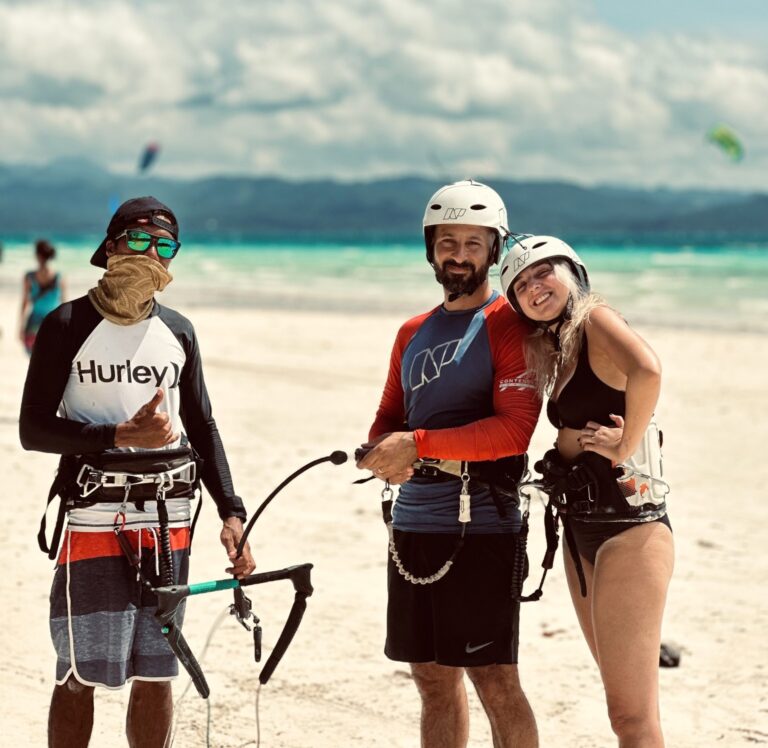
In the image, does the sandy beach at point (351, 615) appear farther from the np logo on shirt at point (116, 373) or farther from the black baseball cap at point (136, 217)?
the black baseball cap at point (136, 217)

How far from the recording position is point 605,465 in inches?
143

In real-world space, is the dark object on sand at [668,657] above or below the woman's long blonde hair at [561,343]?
Result: below

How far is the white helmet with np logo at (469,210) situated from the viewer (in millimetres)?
3912

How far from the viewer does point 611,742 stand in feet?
16.2

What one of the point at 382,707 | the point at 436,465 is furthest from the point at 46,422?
the point at 382,707

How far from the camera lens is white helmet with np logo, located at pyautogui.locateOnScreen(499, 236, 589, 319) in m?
3.73

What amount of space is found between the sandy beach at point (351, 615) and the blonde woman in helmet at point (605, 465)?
1540 mm

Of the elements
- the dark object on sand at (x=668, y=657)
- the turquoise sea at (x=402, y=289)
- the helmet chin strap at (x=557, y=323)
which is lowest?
the dark object on sand at (x=668, y=657)

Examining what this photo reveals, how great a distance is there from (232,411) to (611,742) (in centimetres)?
911

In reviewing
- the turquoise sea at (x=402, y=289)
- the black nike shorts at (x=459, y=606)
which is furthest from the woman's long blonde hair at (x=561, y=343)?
the turquoise sea at (x=402, y=289)

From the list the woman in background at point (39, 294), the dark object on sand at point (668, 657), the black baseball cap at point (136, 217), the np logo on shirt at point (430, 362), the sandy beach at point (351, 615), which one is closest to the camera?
the black baseball cap at point (136, 217)

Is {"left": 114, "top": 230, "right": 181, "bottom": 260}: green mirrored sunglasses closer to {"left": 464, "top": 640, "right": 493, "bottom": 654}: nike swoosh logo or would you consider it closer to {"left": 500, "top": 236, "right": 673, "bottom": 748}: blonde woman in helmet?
{"left": 500, "top": 236, "right": 673, "bottom": 748}: blonde woman in helmet

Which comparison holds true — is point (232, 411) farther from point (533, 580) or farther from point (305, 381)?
point (533, 580)

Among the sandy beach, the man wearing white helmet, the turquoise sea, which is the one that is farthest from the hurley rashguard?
the turquoise sea
